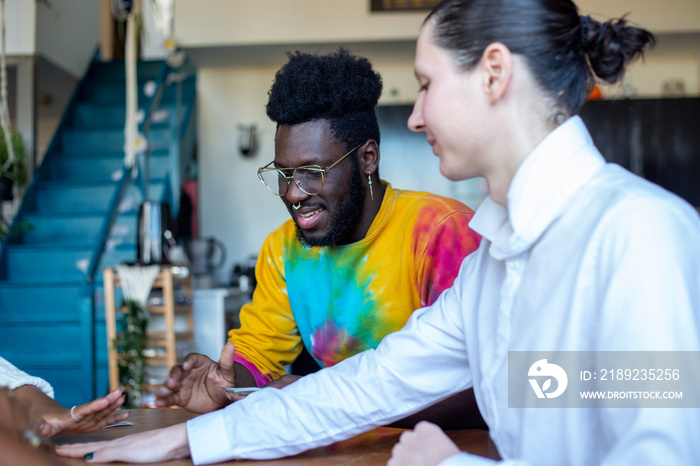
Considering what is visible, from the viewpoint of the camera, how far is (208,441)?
103 cm

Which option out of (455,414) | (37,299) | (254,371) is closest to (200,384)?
(254,371)

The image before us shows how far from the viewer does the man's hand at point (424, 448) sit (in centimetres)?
83

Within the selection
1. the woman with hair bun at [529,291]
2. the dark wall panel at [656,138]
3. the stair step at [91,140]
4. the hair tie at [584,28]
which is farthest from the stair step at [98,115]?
the hair tie at [584,28]

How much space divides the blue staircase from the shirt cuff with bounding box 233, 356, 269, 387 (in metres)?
2.74

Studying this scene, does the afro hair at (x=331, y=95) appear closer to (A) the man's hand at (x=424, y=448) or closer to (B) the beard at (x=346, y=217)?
(B) the beard at (x=346, y=217)

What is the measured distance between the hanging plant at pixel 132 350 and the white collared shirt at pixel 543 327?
2958 mm

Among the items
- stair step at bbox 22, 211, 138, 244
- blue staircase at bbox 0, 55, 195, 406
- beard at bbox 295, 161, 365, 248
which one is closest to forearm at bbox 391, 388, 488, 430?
beard at bbox 295, 161, 365, 248

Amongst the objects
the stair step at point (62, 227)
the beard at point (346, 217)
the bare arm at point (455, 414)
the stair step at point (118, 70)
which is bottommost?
the stair step at point (62, 227)

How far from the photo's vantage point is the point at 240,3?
5.34m

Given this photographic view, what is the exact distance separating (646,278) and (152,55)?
6.98 metres

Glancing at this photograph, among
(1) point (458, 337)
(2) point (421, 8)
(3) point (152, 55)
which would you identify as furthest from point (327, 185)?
(3) point (152, 55)

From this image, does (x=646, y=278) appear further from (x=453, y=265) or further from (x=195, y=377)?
(x=195, y=377)

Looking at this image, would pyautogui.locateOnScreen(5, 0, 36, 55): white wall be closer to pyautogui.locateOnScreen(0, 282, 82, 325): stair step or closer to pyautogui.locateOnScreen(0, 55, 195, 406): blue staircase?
pyautogui.locateOnScreen(0, 55, 195, 406): blue staircase

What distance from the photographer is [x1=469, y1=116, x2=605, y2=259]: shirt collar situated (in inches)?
32.4
